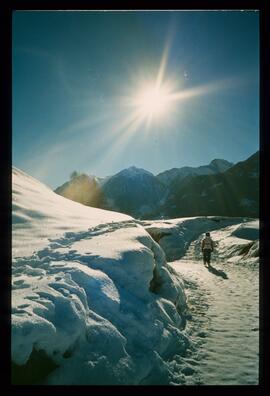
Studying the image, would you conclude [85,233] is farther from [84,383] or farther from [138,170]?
[138,170]

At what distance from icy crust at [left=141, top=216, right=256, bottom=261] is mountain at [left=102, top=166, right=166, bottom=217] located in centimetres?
7134

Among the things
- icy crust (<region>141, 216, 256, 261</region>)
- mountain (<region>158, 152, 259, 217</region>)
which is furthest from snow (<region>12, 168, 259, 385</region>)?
mountain (<region>158, 152, 259, 217</region>)

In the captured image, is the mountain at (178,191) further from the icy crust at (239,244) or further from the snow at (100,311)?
the snow at (100,311)

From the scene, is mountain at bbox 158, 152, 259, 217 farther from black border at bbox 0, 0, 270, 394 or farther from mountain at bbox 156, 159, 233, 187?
black border at bbox 0, 0, 270, 394

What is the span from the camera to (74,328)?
4.06 metres

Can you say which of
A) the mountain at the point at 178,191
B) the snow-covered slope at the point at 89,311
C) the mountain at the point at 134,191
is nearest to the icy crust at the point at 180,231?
the snow-covered slope at the point at 89,311

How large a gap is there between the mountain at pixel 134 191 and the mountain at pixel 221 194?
16208mm

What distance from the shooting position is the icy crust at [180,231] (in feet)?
75.0

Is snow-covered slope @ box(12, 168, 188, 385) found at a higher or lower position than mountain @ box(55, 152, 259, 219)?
lower

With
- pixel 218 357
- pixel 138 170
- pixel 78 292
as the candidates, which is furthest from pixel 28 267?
pixel 138 170

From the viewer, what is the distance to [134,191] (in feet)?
379

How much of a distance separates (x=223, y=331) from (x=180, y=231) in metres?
20.3

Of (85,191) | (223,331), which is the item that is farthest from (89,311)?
(85,191)

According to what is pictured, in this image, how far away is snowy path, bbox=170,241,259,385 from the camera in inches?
194
